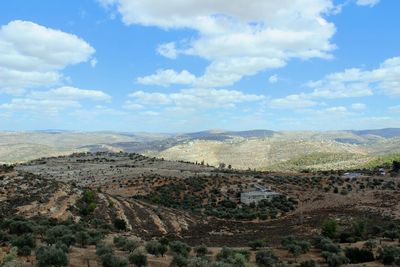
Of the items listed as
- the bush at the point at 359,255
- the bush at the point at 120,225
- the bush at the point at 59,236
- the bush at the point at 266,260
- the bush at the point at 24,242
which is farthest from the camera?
the bush at the point at 120,225

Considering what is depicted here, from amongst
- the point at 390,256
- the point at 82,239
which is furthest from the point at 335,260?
the point at 82,239

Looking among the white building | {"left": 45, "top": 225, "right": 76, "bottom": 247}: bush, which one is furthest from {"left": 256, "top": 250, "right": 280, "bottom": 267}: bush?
the white building

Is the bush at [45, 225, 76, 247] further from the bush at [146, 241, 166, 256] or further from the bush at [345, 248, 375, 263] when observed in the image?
the bush at [345, 248, 375, 263]

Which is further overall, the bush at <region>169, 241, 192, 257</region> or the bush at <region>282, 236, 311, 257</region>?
the bush at <region>282, 236, 311, 257</region>

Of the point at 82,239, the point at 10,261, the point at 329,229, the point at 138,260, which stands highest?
the point at 10,261

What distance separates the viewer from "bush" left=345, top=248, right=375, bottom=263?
92.0ft

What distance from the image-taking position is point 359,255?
28.2 m

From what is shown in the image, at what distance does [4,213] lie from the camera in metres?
39.0

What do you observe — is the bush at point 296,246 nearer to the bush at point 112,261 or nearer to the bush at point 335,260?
the bush at point 335,260

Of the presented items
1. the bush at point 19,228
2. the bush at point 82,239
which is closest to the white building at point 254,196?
the bush at point 82,239

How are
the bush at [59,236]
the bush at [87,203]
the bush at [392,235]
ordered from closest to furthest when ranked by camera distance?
the bush at [59,236] → the bush at [392,235] → the bush at [87,203]

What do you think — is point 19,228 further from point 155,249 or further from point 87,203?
point 87,203

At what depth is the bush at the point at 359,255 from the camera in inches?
1104

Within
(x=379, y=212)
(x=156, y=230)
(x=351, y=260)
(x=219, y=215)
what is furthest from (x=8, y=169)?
(x=379, y=212)
